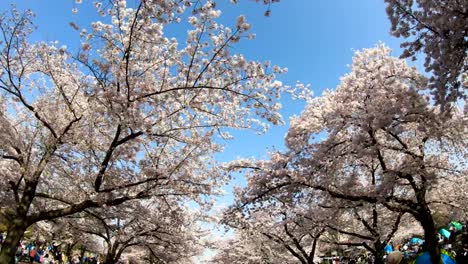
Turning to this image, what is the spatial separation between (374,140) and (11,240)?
947 centimetres

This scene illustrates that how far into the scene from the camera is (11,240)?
8625 mm

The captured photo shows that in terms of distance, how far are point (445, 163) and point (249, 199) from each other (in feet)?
20.8

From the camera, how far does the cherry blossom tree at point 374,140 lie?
8953 mm

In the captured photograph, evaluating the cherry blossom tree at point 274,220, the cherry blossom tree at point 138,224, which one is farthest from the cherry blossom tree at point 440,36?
the cherry blossom tree at point 138,224

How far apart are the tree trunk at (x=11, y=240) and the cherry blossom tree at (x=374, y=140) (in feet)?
20.4

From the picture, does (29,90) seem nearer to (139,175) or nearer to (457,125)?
(139,175)

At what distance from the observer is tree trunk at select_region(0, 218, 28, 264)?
8547 mm

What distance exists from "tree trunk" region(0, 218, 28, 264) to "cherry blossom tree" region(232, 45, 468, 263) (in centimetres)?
621

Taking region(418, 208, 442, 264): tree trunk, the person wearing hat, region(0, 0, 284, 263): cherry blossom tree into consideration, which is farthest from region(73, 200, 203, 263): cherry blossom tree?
the person wearing hat

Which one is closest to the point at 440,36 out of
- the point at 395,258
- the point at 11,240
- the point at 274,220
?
Result: the point at 395,258

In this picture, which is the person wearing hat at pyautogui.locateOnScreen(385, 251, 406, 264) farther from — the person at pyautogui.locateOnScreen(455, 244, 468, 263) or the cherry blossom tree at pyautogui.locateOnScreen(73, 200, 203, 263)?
the cherry blossom tree at pyautogui.locateOnScreen(73, 200, 203, 263)

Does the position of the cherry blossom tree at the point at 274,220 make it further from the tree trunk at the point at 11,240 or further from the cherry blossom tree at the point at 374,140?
the tree trunk at the point at 11,240

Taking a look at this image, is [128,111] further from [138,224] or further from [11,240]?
[138,224]

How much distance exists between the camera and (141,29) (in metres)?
7.54
